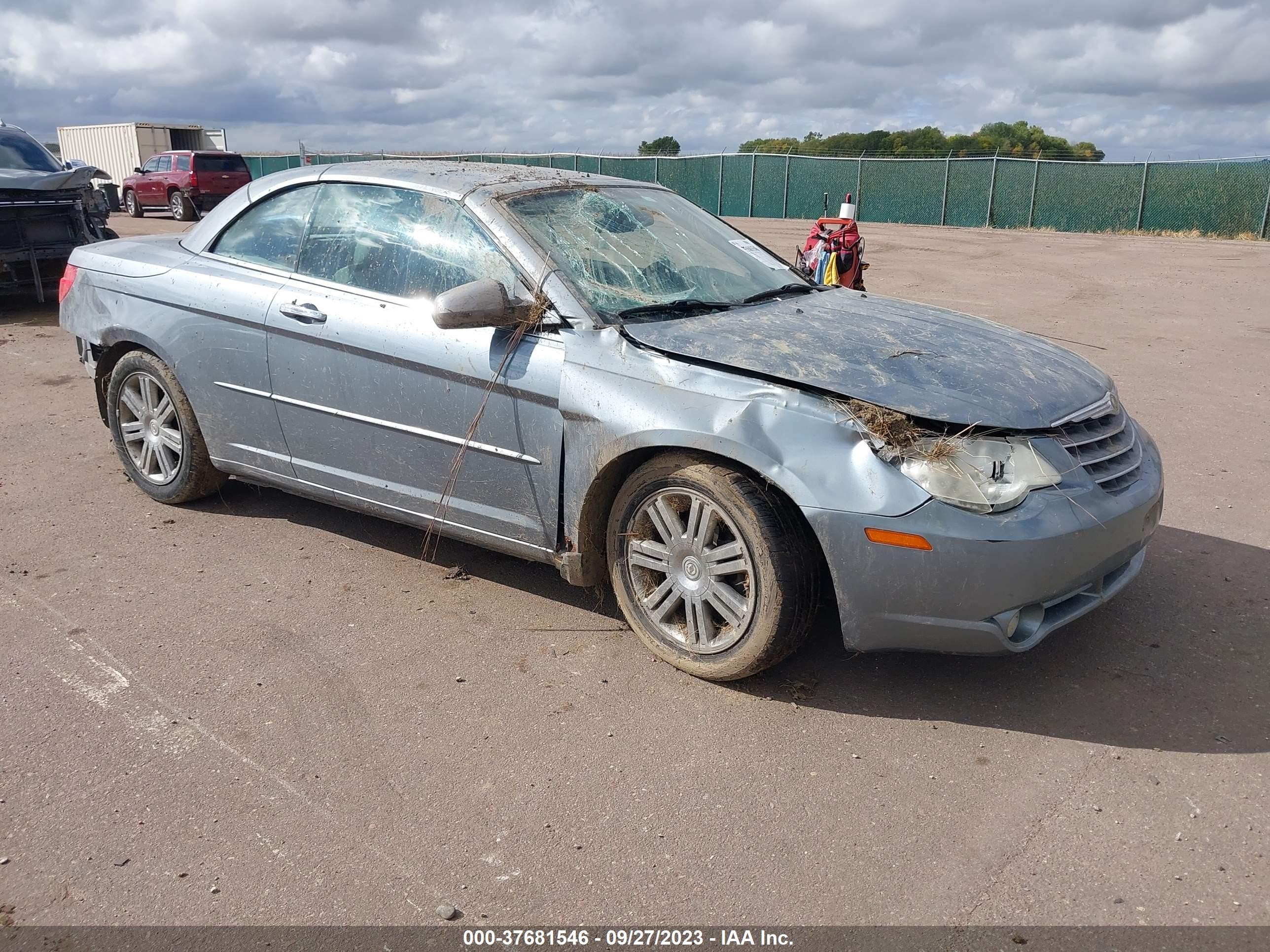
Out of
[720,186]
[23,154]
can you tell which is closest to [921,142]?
[720,186]

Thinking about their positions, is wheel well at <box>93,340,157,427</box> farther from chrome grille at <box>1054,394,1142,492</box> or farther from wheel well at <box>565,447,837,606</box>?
chrome grille at <box>1054,394,1142,492</box>

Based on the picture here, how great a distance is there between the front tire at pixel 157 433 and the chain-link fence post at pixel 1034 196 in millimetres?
29307

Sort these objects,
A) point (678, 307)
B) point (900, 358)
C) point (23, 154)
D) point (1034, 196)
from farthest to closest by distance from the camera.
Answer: point (1034, 196) < point (23, 154) < point (678, 307) < point (900, 358)

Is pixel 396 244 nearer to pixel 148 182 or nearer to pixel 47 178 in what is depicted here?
pixel 47 178

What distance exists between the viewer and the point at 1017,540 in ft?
10.1

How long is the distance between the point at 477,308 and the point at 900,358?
4.92ft

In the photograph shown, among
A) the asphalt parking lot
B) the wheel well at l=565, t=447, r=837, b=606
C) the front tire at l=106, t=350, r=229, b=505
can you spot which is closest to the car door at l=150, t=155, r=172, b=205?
the front tire at l=106, t=350, r=229, b=505

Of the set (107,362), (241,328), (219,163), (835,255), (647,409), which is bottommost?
(107,362)

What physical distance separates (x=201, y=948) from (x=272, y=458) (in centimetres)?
261

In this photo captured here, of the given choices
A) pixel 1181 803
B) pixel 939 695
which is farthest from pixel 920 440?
pixel 1181 803

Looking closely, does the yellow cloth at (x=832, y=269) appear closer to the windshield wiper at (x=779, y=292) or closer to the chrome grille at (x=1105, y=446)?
the windshield wiper at (x=779, y=292)

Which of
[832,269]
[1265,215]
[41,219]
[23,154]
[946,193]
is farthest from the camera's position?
[946,193]

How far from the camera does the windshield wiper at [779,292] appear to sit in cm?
430

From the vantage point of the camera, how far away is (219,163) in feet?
90.1
